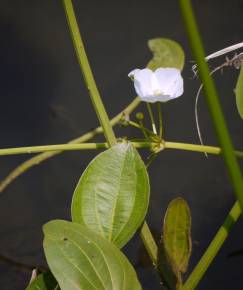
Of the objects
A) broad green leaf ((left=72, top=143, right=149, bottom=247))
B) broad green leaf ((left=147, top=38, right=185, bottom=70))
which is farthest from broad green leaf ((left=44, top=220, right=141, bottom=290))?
broad green leaf ((left=147, top=38, right=185, bottom=70))

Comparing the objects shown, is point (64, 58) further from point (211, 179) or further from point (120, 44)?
point (211, 179)

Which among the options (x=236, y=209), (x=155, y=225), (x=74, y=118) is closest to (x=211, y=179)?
(x=155, y=225)

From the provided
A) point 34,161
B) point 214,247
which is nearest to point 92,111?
point 34,161

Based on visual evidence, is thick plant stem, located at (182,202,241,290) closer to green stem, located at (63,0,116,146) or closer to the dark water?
green stem, located at (63,0,116,146)

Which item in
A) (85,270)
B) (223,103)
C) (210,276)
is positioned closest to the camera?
(85,270)

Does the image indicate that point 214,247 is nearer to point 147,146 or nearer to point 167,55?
point 147,146

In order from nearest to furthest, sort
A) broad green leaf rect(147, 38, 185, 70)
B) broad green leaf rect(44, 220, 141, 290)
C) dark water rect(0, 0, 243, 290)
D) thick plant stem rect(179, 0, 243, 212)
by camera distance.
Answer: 1. thick plant stem rect(179, 0, 243, 212)
2. broad green leaf rect(44, 220, 141, 290)
3. broad green leaf rect(147, 38, 185, 70)
4. dark water rect(0, 0, 243, 290)

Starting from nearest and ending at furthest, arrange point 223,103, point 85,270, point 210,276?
point 85,270 → point 210,276 → point 223,103
